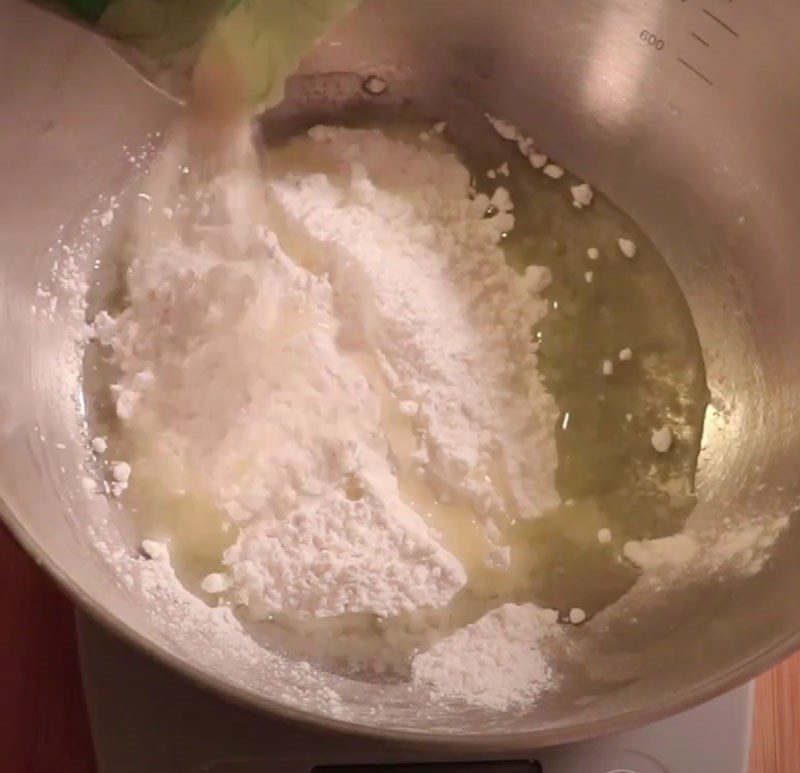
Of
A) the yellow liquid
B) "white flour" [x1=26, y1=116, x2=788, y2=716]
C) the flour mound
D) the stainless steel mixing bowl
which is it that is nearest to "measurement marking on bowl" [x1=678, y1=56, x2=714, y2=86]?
the stainless steel mixing bowl

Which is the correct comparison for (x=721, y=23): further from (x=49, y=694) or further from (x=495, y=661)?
(x=49, y=694)

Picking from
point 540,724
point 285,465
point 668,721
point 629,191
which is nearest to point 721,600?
point 668,721

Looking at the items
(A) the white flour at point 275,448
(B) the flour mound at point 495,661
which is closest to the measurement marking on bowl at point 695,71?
(A) the white flour at point 275,448

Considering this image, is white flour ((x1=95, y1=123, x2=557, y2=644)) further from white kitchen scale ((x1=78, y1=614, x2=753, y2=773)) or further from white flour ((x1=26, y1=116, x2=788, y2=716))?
white kitchen scale ((x1=78, y1=614, x2=753, y2=773))

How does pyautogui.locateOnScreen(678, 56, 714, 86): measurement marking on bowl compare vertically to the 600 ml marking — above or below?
below

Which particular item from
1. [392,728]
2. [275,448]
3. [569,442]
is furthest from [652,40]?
[392,728]

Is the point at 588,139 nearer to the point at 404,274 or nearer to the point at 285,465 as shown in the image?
the point at 404,274

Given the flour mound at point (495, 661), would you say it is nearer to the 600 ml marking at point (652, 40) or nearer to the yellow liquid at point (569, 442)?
the yellow liquid at point (569, 442)
